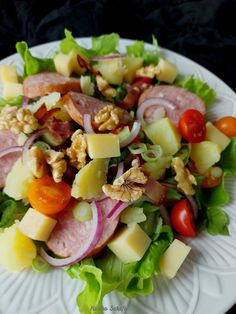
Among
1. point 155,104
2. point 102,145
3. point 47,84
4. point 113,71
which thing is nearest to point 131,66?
point 113,71

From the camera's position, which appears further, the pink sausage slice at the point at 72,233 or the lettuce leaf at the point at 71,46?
the lettuce leaf at the point at 71,46

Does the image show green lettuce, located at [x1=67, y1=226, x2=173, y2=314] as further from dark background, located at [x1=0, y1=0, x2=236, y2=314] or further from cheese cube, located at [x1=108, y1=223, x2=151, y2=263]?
dark background, located at [x1=0, y1=0, x2=236, y2=314]

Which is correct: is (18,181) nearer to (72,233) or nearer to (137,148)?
(72,233)

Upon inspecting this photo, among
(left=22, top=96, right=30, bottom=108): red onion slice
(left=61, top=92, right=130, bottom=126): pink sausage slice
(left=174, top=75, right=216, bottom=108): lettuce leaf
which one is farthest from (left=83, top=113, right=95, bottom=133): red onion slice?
(left=174, top=75, right=216, bottom=108): lettuce leaf

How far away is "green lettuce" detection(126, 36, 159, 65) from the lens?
3.71 metres

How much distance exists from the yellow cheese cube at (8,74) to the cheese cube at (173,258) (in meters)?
1.90

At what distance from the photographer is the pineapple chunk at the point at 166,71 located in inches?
138

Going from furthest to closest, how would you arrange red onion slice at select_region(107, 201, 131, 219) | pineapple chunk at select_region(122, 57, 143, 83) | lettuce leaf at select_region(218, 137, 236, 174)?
pineapple chunk at select_region(122, 57, 143, 83)
lettuce leaf at select_region(218, 137, 236, 174)
red onion slice at select_region(107, 201, 131, 219)

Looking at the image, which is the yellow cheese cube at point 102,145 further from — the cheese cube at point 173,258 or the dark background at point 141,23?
the dark background at point 141,23

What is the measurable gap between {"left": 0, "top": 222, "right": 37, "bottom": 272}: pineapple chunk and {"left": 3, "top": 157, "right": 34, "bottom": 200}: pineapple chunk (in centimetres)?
24

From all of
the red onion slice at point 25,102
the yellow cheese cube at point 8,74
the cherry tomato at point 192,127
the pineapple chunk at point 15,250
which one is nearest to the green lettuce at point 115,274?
the pineapple chunk at point 15,250

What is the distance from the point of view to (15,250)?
2.43 meters

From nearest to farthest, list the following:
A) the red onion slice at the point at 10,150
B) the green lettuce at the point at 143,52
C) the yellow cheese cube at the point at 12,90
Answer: the red onion slice at the point at 10,150
the yellow cheese cube at the point at 12,90
the green lettuce at the point at 143,52

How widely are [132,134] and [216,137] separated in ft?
2.30
